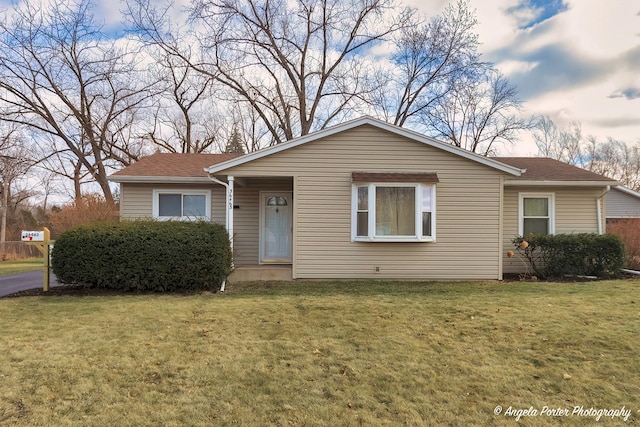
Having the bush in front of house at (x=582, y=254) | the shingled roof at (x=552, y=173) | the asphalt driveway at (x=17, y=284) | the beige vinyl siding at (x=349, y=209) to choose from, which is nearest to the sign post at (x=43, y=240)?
the asphalt driveway at (x=17, y=284)

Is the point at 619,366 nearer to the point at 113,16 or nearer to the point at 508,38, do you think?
the point at 508,38

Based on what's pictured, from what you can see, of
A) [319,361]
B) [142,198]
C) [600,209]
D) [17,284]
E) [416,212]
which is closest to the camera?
[319,361]

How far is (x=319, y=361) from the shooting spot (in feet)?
13.6

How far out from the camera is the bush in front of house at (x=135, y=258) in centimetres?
784

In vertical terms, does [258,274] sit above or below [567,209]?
below

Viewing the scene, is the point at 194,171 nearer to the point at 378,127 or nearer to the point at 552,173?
the point at 378,127

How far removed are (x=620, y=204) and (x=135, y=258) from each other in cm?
2218

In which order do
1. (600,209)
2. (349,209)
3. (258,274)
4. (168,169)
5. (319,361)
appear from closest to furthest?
(319,361), (349,209), (258,274), (600,209), (168,169)

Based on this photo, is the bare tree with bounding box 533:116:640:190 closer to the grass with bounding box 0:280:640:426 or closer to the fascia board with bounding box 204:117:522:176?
the fascia board with bounding box 204:117:522:176

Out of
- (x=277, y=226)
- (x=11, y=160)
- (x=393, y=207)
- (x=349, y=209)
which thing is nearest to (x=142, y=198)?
(x=277, y=226)

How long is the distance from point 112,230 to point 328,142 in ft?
16.6

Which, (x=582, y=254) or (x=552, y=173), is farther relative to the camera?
(x=552, y=173)

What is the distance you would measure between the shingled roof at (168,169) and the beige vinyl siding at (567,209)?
8311 millimetres

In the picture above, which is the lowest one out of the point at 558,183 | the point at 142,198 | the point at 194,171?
the point at 142,198
